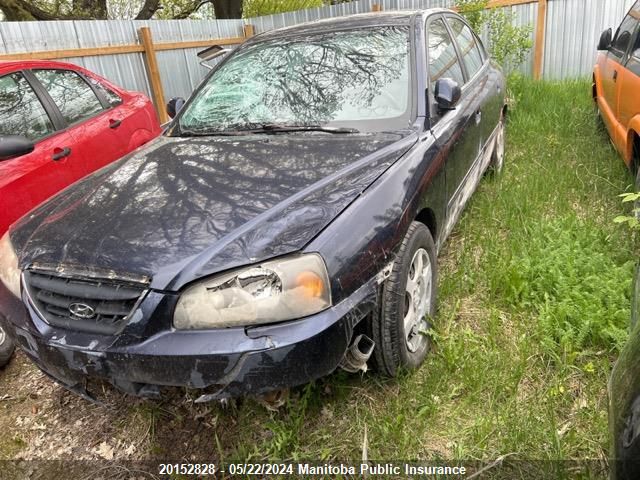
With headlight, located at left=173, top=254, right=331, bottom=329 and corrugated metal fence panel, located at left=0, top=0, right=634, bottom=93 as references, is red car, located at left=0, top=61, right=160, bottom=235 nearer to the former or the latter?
headlight, located at left=173, top=254, right=331, bottom=329

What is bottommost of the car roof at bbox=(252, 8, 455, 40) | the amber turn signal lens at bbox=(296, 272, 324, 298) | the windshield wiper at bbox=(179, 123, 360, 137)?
the amber turn signal lens at bbox=(296, 272, 324, 298)

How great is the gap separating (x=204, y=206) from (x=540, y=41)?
7.53 metres


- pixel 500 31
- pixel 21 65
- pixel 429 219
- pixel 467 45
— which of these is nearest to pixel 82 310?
pixel 429 219

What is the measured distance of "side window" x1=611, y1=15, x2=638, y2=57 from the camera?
4215 millimetres

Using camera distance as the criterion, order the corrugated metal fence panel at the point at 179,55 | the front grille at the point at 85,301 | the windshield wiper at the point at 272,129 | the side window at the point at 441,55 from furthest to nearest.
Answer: the corrugated metal fence panel at the point at 179,55, the side window at the point at 441,55, the windshield wiper at the point at 272,129, the front grille at the point at 85,301

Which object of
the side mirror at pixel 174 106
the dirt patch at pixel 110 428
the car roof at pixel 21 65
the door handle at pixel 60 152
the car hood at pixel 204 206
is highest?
the car roof at pixel 21 65

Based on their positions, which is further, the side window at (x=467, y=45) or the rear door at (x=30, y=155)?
the side window at (x=467, y=45)

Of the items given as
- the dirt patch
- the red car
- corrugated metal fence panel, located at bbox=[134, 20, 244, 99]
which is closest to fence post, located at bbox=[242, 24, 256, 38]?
corrugated metal fence panel, located at bbox=[134, 20, 244, 99]

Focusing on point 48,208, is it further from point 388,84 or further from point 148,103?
point 148,103

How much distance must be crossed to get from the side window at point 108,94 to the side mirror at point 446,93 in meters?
3.02

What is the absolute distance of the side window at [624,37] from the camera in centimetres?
422

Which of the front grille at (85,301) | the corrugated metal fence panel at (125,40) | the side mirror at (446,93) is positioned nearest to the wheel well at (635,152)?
the side mirror at (446,93)

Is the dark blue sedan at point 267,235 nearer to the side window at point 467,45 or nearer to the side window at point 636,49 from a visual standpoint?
the side window at point 467,45

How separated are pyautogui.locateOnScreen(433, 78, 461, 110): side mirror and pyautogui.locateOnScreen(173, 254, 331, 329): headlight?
1458mm
